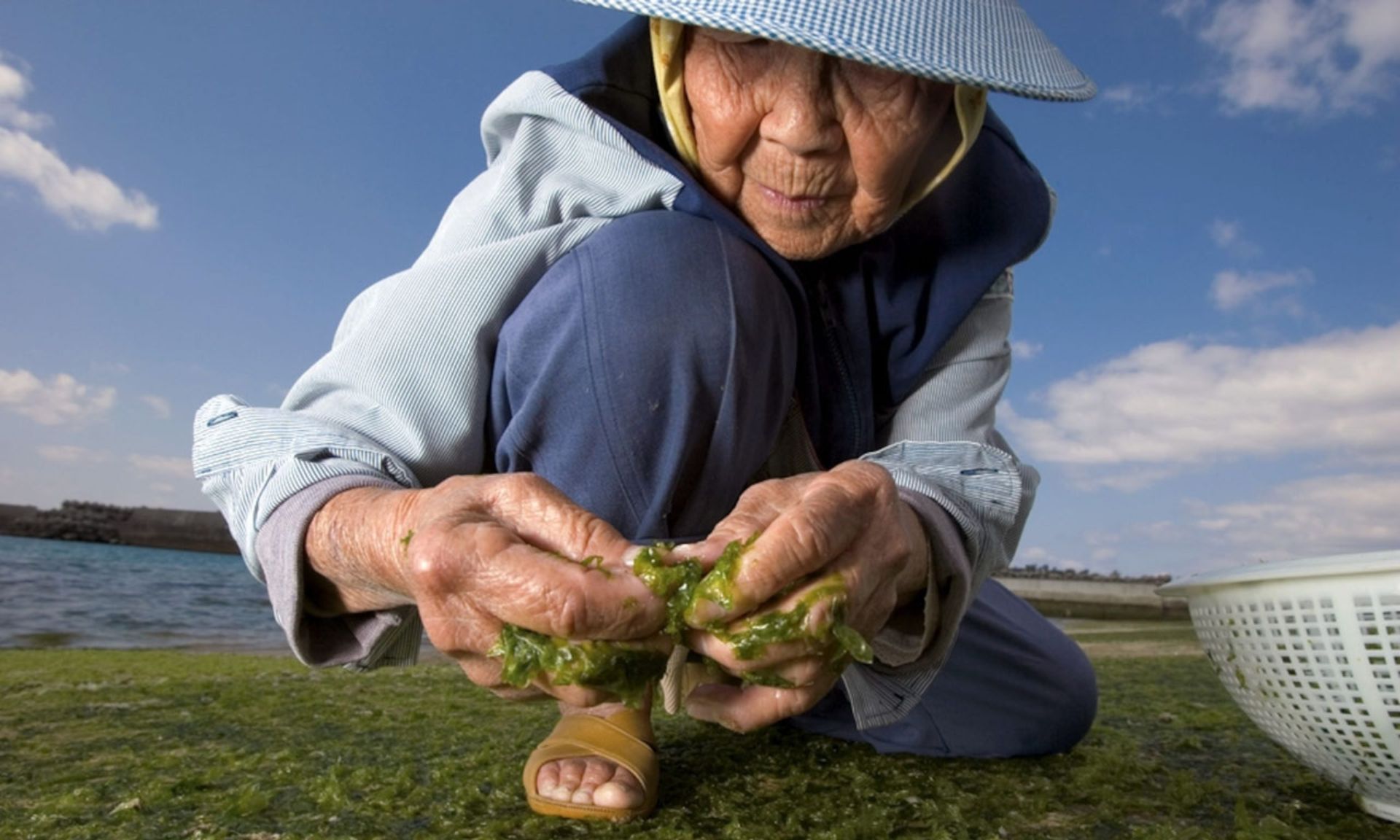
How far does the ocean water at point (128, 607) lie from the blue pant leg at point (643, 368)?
4.62 metres

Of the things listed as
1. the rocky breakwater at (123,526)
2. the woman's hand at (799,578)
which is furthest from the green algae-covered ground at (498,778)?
the rocky breakwater at (123,526)

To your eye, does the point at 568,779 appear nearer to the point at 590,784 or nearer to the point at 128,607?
the point at 590,784

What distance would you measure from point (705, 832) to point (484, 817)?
361mm

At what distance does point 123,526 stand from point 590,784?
29.1m

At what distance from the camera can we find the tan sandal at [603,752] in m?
1.50

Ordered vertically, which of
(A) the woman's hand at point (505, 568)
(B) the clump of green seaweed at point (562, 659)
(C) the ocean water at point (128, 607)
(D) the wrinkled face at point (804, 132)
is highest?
→ (D) the wrinkled face at point (804, 132)

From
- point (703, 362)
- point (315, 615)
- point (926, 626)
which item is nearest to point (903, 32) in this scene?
point (703, 362)

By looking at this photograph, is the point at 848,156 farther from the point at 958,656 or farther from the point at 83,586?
the point at 83,586

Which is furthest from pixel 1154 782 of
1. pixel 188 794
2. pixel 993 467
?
pixel 188 794

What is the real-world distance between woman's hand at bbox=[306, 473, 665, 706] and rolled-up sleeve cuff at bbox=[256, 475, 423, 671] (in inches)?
6.7

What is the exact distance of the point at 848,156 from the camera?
1.51 metres

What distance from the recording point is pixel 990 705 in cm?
207

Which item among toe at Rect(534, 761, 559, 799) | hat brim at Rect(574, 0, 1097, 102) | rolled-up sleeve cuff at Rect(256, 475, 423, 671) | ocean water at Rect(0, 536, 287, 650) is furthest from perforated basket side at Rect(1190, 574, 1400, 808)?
ocean water at Rect(0, 536, 287, 650)

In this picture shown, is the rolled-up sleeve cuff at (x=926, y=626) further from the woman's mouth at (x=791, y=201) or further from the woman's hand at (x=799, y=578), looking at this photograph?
the woman's mouth at (x=791, y=201)
